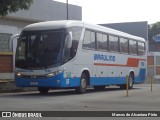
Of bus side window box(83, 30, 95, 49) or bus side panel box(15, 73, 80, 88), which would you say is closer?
bus side panel box(15, 73, 80, 88)

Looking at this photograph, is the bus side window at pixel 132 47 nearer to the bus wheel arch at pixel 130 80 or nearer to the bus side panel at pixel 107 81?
the bus wheel arch at pixel 130 80

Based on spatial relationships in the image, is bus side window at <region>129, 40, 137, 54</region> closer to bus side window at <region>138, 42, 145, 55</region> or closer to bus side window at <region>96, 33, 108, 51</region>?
bus side window at <region>138, 42, 145, 55</region>

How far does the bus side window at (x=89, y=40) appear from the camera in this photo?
2259 cm

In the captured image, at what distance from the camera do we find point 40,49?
2091 centimetres

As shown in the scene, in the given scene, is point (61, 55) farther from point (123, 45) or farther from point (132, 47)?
point (132, 47)

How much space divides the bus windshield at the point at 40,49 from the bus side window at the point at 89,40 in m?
1.97

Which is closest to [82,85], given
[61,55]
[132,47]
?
[61,55]

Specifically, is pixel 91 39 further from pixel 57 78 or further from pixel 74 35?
pixel 57 78

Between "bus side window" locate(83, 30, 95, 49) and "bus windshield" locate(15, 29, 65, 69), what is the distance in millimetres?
1971

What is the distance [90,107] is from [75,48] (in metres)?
6.50

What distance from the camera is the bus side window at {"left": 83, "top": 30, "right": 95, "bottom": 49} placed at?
890 inches

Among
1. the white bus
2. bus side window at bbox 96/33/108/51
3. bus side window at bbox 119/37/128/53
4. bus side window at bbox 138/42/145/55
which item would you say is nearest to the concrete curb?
the white bus

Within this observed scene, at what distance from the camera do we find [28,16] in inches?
1790

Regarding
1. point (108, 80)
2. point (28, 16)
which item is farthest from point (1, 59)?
point (28, 16)
